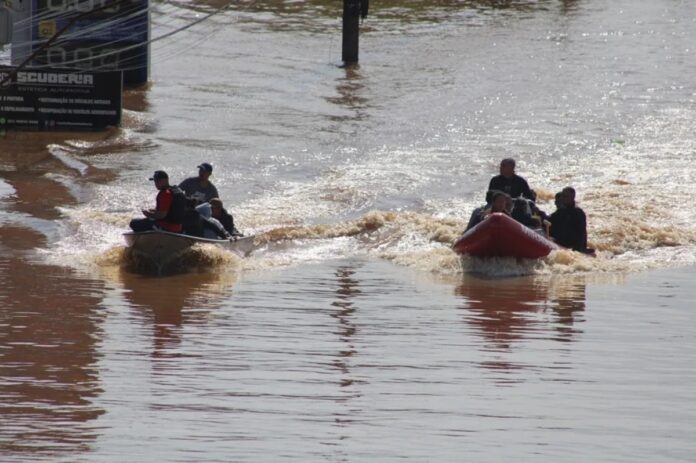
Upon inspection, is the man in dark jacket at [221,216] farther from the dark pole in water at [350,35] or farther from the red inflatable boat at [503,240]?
the dark pole in water at [350,35]

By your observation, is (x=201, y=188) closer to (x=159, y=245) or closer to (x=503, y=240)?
(x=159, y=245)

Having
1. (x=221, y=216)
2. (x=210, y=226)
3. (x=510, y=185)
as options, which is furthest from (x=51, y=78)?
(x=510, y=185)

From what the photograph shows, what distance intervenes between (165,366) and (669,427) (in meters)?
4.13

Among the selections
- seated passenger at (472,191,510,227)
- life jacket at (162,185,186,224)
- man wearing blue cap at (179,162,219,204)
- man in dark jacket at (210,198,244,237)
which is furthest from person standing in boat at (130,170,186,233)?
seated passenger at (472,191,510,227)

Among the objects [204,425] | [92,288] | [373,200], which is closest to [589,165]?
[373,200]

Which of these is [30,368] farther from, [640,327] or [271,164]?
[271,164]

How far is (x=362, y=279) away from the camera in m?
18.1

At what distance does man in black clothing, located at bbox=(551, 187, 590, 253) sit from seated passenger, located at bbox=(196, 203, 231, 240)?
14.4 ft

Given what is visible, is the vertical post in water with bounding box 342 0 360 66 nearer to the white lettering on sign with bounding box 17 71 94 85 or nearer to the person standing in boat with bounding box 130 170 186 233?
the white lettering on sign with bounding box 17 71 94 85

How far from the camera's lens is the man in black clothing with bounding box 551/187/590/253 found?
769 inches

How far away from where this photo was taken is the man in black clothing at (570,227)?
64.1 ft

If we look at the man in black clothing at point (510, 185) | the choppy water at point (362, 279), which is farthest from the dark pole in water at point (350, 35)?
the man in black clothing at point (510, 185)

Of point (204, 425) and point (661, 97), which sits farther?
point (661, 97)

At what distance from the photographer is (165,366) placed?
39.4 ft
